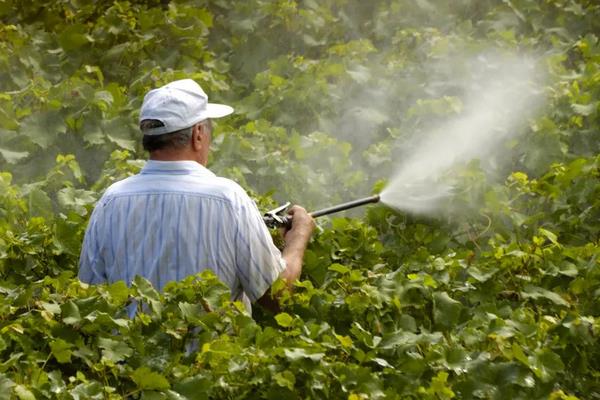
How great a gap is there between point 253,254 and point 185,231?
25 centimetres

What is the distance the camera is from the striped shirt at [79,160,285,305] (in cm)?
391

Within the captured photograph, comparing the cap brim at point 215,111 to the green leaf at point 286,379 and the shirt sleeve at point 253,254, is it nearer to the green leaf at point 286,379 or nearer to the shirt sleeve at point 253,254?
the shirt sleeve at point 253,254

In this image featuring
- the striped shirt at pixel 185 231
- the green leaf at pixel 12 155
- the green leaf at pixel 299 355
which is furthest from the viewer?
the green leaf at pixel 12 155

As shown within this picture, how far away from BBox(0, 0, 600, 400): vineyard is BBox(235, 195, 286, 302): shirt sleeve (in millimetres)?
101

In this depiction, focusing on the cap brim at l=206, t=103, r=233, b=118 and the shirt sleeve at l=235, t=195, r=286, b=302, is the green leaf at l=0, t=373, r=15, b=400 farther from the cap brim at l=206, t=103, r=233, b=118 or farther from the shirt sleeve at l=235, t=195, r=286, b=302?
the cap brim at l=206, t=103, r=233, b=118

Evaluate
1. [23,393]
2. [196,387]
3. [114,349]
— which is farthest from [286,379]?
[23,393]

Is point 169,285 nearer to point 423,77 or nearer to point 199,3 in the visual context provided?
point 423,77

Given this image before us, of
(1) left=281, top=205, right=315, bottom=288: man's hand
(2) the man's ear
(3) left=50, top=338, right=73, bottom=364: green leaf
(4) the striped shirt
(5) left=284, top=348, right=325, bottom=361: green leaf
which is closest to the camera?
(5) left=284, top=348, right=325, bottom=361: green leaf

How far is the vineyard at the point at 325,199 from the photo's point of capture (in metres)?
3.48

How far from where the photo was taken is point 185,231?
390 cm

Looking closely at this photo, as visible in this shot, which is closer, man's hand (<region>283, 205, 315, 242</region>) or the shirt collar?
the shirt collar

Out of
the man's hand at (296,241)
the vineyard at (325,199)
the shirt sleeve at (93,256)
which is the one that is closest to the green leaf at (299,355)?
the vineyard at (325,199)

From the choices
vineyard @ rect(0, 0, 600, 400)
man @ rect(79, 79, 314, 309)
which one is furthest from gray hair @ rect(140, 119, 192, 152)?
vineyard @ rect(0, 0, 600, 400)

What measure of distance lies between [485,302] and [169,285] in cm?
124
